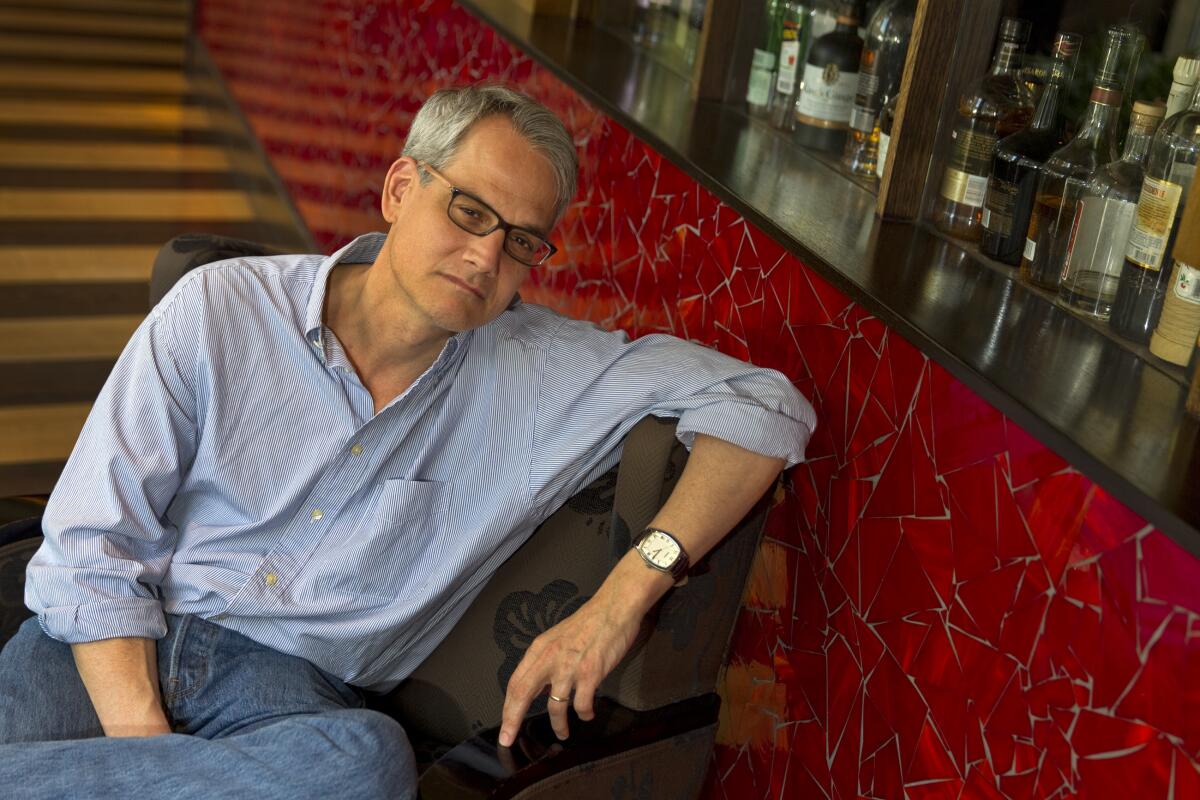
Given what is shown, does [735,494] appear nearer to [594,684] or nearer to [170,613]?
[594,684]

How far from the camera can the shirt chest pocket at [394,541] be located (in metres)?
1.66

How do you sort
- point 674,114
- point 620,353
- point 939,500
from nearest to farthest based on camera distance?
point 939,500 < point 620,353 < point 674,114

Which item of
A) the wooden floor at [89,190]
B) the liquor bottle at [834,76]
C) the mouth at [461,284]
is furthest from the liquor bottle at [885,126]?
the wooden floor at [89,190]

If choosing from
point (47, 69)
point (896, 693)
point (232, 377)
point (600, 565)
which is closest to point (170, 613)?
point (232, 377)

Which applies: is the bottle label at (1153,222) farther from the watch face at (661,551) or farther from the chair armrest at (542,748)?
the chair armrest at (542,748)

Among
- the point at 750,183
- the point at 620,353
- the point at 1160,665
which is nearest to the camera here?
the point at 1160,665

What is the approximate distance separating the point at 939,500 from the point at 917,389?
5.2 inches

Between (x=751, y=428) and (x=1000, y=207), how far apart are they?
0.53m

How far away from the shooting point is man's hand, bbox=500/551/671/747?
4.85 feet

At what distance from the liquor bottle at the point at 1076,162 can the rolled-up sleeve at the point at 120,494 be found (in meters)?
1.11

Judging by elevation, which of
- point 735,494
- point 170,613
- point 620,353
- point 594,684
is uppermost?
point 620,353

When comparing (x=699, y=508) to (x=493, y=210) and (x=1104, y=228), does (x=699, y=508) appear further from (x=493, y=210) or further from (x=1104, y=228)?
(x=1104, y=228)

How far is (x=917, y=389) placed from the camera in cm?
147

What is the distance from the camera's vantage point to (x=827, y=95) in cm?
220
